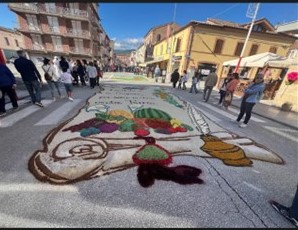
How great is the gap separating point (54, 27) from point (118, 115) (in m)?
33.9

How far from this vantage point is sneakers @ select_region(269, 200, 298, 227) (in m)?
1.97

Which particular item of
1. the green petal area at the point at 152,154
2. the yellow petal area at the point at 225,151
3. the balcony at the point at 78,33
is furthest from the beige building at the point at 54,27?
the yellow petal area at the point at 225,151

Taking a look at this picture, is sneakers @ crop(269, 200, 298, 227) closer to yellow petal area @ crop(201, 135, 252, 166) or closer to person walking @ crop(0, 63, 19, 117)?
yellow petal area @ crop(201, 135, 252, 166)

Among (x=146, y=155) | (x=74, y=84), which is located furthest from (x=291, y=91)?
(x=74, y=84)

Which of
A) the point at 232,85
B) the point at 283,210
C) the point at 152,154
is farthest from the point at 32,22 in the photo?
the point at 283,210

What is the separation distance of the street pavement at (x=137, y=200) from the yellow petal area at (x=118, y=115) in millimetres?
2310

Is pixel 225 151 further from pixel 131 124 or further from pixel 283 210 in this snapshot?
pixel 131 124

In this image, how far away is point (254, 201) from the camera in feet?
7.55

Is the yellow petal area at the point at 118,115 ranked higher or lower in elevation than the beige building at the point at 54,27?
lower

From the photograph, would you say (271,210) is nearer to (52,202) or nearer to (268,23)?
(52,202)

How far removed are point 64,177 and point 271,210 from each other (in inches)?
121

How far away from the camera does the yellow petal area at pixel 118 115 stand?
4.86m

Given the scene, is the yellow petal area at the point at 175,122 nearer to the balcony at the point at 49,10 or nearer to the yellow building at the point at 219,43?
the yellow building at the point at 219,43

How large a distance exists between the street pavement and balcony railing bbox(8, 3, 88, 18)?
35042 mm
